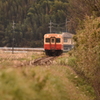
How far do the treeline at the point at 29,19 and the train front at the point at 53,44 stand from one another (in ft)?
107

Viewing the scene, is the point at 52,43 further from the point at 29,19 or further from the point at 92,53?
the point at 29,19

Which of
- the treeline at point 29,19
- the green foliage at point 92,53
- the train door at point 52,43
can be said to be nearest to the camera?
the green foliage at point 92,53

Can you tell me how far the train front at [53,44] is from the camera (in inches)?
1115

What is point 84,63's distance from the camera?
1062 centimetres

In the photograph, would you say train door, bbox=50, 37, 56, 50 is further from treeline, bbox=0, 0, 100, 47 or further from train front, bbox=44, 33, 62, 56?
treeline, bbox=0, 0, 100, 47

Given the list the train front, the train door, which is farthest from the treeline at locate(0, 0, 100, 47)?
the train door

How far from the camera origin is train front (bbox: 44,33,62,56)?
28328 millimetres

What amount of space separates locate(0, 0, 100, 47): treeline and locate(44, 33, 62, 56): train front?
Answer: 107ft

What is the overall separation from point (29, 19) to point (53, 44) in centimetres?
4165

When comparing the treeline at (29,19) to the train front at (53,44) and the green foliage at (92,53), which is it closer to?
the train front at (53,44)

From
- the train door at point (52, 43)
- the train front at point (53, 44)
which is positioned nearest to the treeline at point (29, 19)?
the train front at point (53, 44)

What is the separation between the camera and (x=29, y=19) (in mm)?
69062

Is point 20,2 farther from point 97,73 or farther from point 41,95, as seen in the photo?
point 41,95

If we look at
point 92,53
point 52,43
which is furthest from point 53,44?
point 92,53
